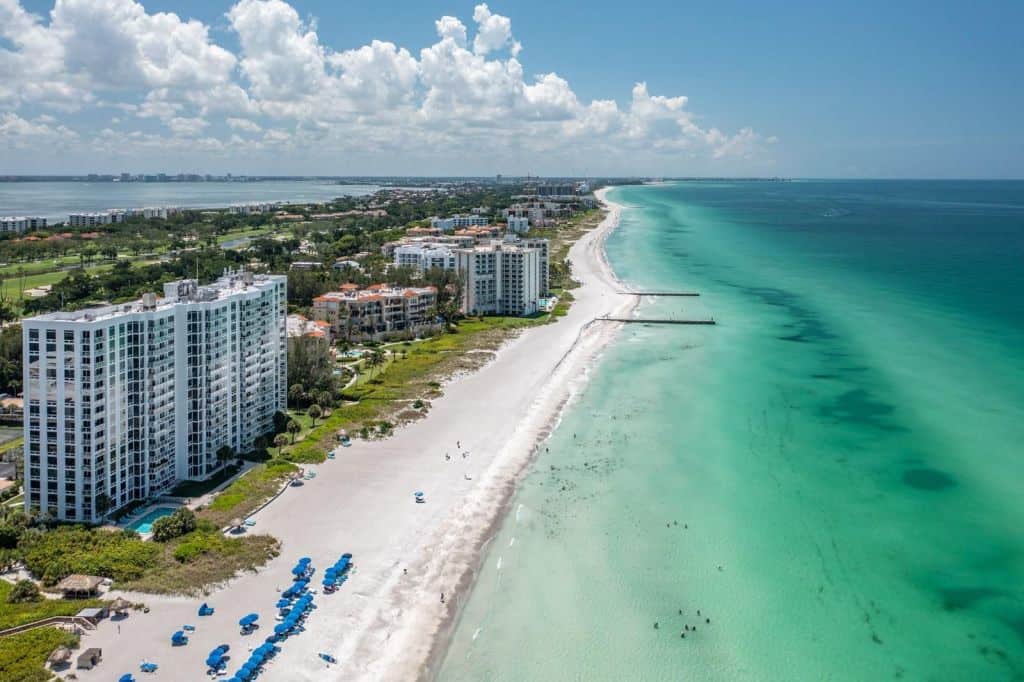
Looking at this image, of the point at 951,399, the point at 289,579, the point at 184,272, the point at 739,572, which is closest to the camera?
the point at 289,579

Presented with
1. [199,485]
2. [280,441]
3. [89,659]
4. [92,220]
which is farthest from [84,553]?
[92,220]

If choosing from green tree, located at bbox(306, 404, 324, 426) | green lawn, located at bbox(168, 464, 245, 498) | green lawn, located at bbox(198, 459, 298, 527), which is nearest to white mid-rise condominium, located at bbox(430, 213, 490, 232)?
green tree, located at bbox(306, 404, 324, 426)

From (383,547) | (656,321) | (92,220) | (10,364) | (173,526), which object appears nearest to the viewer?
(173,526)

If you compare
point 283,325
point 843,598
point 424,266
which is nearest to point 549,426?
point 283,325

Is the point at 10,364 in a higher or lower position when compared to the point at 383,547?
higher

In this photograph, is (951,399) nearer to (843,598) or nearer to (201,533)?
(843,598)

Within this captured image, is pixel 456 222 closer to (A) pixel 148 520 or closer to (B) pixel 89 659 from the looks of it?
(A) pixel 148 520

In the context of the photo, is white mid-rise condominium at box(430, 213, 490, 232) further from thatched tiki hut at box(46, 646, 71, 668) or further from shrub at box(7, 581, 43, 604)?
thatched tiki hut at box(46, 646, 71, 668)
